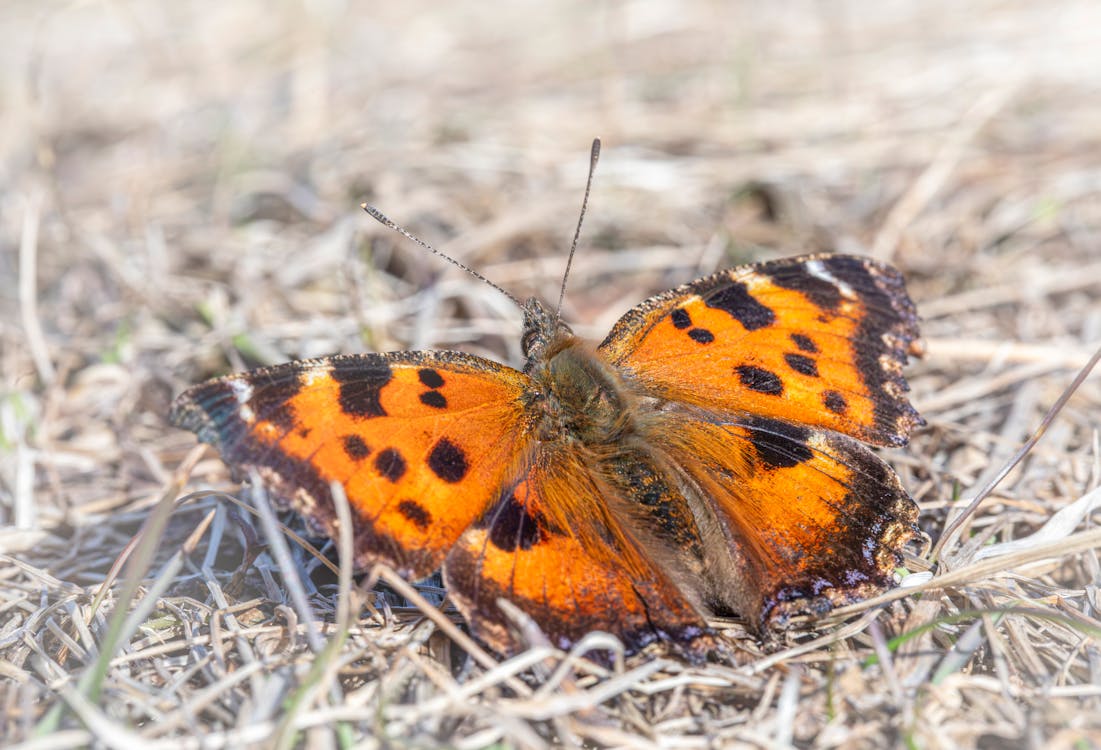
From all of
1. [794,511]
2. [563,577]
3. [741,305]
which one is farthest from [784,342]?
[563,577]

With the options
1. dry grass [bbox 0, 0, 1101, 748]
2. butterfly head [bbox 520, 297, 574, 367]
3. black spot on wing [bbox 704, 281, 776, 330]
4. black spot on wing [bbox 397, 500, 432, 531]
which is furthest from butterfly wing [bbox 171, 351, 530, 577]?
black spot on wing [bbox 704, 281, 776, 330]

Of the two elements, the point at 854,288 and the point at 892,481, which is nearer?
the point at 892,481

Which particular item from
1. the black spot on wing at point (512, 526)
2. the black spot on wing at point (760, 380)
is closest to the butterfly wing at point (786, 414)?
the black spot on wing at point (760, 380)

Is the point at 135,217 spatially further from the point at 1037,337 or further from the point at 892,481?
the point at 1037,337

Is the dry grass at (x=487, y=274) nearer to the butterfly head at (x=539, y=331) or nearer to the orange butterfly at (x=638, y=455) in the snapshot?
the orange butterfly at (x=638, y=455)

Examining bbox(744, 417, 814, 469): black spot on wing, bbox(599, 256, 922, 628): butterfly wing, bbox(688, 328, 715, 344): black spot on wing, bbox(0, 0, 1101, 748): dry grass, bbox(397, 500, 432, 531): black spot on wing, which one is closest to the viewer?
bbox(0, 0, 1101, 748): dry grass

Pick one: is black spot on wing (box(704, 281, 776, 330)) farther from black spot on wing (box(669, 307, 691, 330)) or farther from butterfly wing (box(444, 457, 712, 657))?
butterfly wing (box(444, 457, 712, 657))

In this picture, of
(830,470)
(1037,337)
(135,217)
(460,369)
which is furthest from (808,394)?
(135,217)
